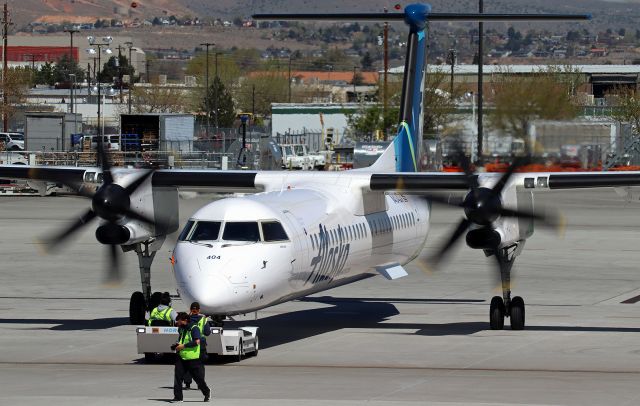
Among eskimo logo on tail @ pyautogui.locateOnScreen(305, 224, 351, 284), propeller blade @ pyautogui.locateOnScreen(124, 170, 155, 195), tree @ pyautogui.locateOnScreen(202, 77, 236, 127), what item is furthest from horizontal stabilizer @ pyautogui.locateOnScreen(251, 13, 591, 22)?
tree @ pyautogui.locateOnScreen(202, 77, 236, 127)

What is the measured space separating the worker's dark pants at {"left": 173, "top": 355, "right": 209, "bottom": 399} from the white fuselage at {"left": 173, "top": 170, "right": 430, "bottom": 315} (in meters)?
2.57

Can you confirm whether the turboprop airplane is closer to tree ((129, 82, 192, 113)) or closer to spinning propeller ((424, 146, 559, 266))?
spinning propeller ((424, 146, 559, 266))

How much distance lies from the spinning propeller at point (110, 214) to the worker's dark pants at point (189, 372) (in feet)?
23.6

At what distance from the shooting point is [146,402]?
17.7 metres

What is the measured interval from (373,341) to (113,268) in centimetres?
583

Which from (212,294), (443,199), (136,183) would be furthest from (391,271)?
(212,294)

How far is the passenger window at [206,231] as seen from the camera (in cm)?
2189

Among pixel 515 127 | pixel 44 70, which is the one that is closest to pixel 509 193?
pixel 515 127

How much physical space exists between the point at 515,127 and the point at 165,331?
8155 mm

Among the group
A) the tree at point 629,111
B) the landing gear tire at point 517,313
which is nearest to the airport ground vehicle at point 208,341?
the landing gear tire at point 517,313

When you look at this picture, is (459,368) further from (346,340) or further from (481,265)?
(481,265)

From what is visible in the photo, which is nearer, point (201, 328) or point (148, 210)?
point (201, 328)

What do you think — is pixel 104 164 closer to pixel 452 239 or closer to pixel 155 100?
pixel 452 239

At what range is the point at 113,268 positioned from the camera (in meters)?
26.1
